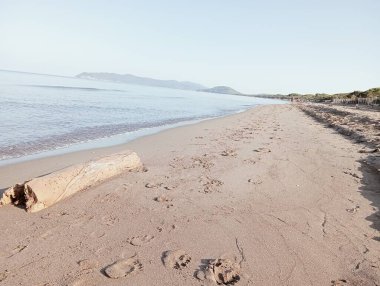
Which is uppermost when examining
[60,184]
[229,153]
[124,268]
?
[60,184]

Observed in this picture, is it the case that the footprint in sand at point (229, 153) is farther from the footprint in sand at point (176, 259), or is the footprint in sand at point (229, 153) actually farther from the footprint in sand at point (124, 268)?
Answer: the footprint in sand at point (124, 268)

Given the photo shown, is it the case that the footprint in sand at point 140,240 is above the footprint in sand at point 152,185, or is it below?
above

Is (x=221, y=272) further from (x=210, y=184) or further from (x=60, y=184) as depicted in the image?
(x=60, y=184)

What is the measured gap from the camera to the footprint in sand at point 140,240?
11.7ft

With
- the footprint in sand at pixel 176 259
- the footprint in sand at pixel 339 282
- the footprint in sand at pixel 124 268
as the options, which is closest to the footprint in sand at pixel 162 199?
the footprint in sand at pixel 176 259

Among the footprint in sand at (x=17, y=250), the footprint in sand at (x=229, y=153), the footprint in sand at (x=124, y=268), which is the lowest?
the footprint in sand at (x=229, y=153)

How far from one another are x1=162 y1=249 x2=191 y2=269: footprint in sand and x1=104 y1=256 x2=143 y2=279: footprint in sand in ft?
0.90

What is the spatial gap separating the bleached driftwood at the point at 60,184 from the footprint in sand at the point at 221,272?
8.62ft

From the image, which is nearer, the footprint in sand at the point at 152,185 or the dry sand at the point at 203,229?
the dry sand at the point at 203,229

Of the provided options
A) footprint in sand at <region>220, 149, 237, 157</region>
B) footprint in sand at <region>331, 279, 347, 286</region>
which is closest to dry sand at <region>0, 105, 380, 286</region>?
footprint in sand at <region>331, 279, 347, 286</region>

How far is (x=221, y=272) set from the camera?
302 centimetres

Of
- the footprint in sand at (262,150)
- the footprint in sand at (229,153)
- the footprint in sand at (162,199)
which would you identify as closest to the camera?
the footprint in sand at (162,199)

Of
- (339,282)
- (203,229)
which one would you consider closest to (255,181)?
(203,229)

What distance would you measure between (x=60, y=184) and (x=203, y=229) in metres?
2.35
